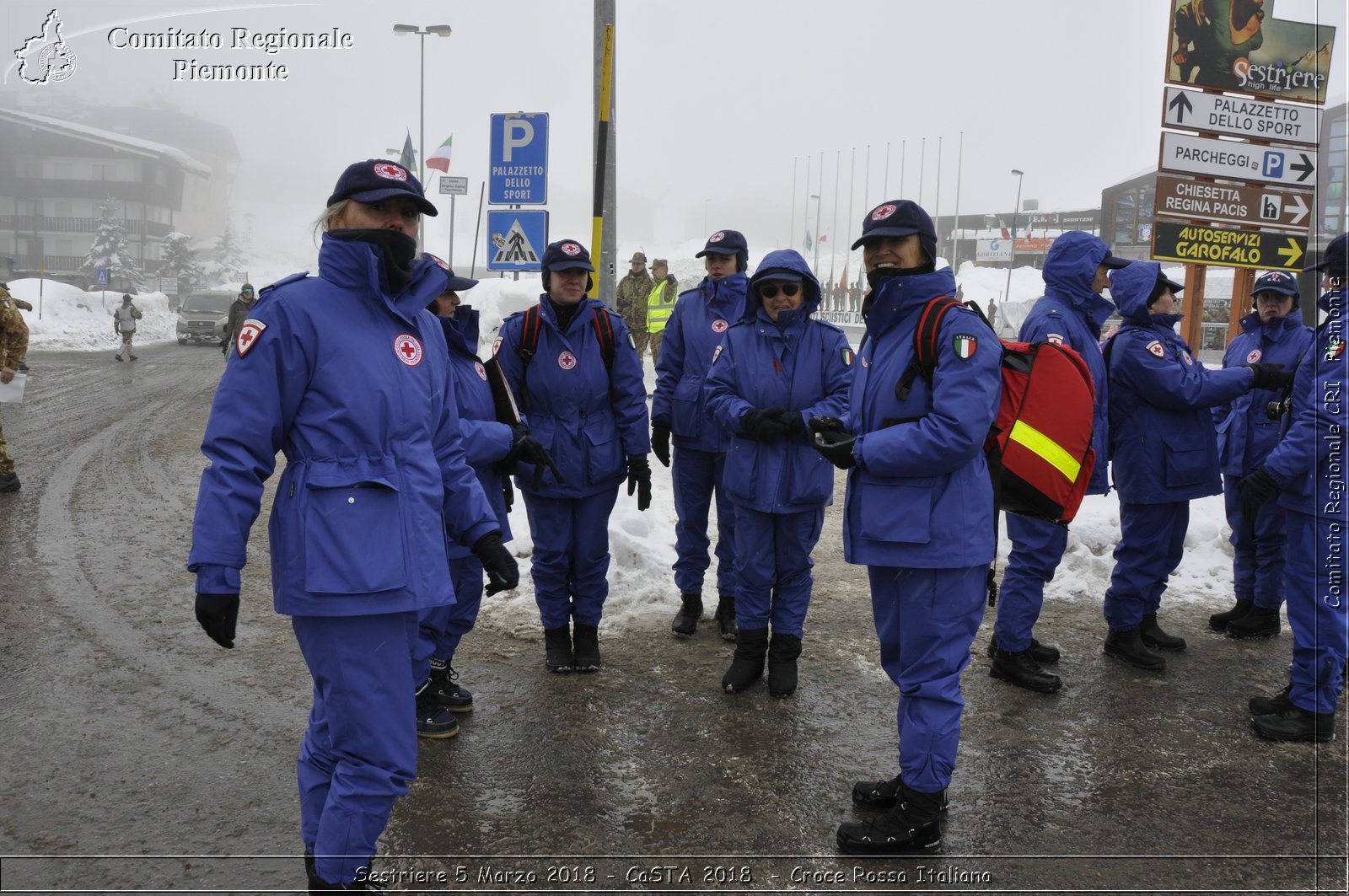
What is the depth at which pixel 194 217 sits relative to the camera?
336ft

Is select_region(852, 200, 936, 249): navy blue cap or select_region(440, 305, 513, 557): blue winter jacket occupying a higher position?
select_region(852, 200, 936, 249): navy blue cap

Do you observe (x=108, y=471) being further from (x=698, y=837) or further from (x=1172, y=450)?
(x=1172, y=450)

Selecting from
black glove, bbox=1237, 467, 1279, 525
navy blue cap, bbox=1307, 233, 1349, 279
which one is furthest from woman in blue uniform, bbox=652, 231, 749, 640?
navy blue cap, bbox=1307, 233, 1349, 279

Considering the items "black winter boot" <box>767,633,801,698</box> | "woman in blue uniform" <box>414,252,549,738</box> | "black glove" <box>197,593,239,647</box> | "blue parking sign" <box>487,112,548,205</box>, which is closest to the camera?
"black glove" <box>197,593,239,647</box>

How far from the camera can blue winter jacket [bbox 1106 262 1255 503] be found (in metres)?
5.18

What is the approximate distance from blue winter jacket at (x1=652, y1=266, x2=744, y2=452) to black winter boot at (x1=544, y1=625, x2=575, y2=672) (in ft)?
4.71

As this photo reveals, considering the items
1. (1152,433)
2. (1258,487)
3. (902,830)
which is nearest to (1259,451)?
(1152,433)

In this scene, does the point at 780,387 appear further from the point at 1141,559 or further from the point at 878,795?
the point at 1141,559

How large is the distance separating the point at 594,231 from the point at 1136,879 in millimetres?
5219

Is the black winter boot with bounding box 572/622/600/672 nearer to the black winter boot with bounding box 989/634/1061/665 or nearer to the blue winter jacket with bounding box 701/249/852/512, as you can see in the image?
the blue winter jacket with bounding box 701/249/852/512

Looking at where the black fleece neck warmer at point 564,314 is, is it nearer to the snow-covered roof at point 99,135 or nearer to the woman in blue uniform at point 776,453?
the woman in blue uniform at point 776,453

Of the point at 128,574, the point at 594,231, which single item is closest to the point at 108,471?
the point at 128,574

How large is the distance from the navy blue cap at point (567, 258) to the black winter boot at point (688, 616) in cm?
212

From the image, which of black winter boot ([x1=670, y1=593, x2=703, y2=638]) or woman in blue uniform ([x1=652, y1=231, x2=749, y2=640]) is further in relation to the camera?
woman in blue uniform ([x1=652, y1=231, x2=749, y2=640])
